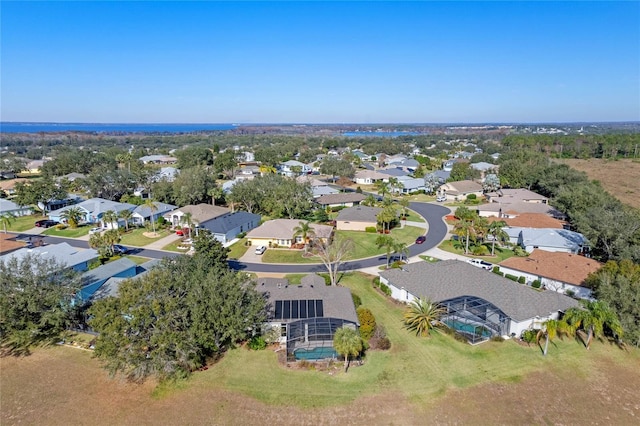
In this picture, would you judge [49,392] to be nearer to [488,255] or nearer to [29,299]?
[29,299]

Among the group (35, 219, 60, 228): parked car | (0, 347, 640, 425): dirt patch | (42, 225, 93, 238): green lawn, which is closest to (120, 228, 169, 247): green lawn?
(42, 225, 93, 238): green lawn

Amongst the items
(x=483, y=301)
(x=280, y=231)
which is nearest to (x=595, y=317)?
(x=483, y=301)

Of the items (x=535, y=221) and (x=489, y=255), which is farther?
(x=535, y=221)

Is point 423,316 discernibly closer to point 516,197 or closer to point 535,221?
point 535,221

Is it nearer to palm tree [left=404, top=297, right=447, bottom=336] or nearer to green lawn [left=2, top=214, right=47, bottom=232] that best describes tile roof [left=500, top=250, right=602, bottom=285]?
palm tree [left=404, top=297, right=447, bottom=336]

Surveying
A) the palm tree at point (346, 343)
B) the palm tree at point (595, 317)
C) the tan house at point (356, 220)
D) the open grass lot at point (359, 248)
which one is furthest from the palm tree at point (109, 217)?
the palm tree at point (595, 317)

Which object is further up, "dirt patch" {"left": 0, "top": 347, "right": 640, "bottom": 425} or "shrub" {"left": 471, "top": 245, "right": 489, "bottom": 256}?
"shrub" {"left": 471, "top": 245, "right": 489, "bottom": 256}
